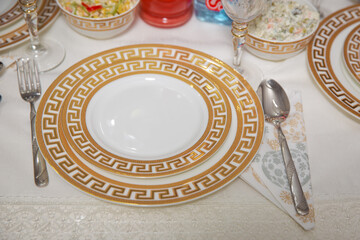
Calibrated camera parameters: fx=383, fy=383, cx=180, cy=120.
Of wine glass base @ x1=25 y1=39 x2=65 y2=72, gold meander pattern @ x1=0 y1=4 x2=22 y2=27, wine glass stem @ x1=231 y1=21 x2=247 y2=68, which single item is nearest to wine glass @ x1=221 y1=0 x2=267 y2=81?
wine glass stem @ x1=231 y1=21 x2=247 y2=68

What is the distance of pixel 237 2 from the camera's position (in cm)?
76

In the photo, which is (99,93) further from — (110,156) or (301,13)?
(301,13)

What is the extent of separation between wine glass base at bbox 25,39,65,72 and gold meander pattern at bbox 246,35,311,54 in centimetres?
43

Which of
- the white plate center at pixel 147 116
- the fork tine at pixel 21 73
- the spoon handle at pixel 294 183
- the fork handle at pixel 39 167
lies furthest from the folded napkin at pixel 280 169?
the fork tine at pixel 21 73

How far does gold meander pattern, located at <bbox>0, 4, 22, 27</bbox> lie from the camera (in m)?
0.90

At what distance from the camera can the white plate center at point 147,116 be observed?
71 cm

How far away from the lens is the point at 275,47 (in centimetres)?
85

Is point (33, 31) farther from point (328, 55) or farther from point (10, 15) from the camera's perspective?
point (328, 55)

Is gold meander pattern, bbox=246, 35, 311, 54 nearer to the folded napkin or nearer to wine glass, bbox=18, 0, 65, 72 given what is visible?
the folded napkin

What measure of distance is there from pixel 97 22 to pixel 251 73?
0.37 m

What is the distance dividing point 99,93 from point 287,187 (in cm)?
40

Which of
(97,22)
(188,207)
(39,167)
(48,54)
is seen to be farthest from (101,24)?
(188,207)

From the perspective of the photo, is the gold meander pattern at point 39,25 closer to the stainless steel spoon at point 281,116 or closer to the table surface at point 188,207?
the table surface at point 188,207

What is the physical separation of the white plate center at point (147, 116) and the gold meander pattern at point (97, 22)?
157 millimetres
